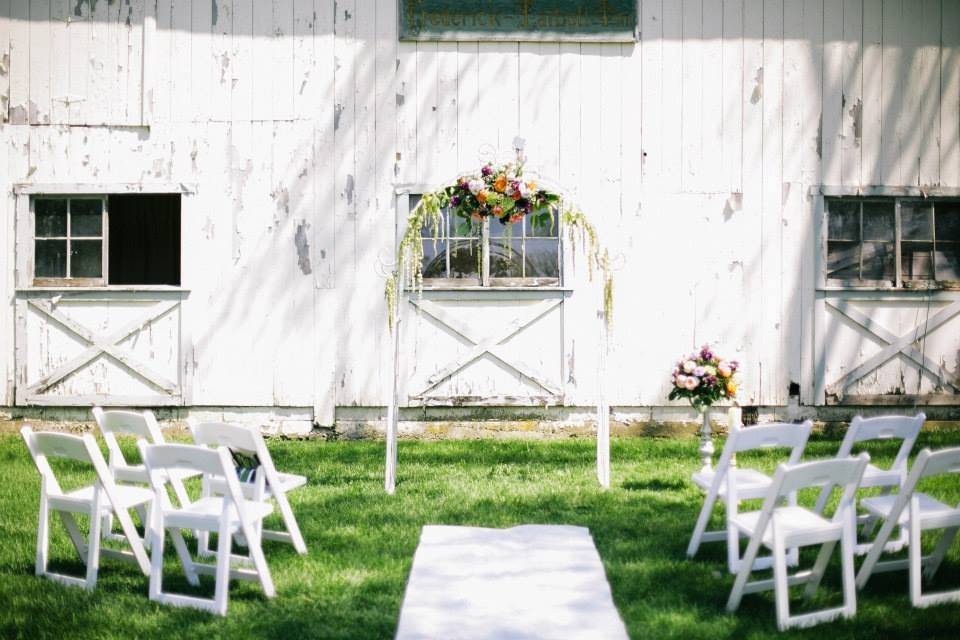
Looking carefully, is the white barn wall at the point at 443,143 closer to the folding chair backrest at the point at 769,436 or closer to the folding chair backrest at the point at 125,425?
the folding chair backrest at the point at 125,425

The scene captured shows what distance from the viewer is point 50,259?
34.0 ft

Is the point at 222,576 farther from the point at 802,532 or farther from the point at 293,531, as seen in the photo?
the point at 802,532

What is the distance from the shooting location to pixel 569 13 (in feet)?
33.4

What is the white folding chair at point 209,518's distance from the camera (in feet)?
15.4

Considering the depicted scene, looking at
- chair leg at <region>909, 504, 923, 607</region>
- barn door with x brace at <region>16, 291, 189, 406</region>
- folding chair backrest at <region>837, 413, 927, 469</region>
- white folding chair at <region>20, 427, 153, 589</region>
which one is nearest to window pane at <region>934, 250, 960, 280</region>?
folding chair backrest at <region>837, 413, 927, 469</region>

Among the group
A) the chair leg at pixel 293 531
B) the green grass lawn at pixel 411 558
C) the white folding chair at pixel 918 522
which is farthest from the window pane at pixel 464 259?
the white folding chair at pixel 918 522

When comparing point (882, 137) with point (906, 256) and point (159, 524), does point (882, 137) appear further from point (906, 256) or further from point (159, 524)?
point (159, 524)

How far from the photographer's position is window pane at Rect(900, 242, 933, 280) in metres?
10.5

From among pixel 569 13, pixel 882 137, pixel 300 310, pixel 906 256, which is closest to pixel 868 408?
pixel 906 256

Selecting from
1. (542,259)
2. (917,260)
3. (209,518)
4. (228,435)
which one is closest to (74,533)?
(228,435)

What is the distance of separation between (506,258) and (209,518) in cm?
603

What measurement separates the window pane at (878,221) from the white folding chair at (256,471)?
7304mm

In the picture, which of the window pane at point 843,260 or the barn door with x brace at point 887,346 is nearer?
the barn door with x brace at point 887,346

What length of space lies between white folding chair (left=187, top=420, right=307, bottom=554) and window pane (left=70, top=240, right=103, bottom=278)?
5.42 meters
